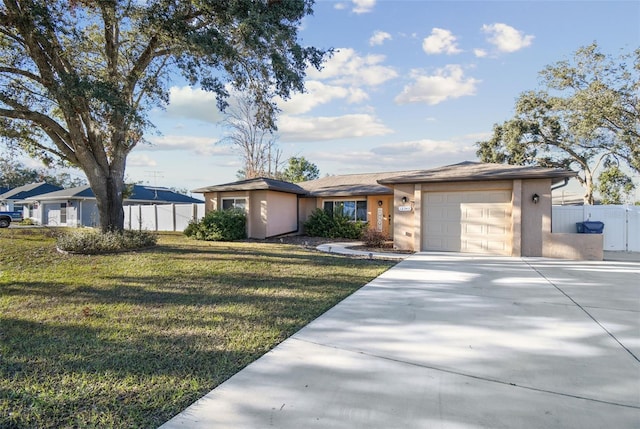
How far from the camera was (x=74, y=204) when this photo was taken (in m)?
26.4

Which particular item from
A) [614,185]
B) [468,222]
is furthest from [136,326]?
[614,185]

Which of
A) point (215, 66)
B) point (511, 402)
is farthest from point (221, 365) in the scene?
point (215, 66)

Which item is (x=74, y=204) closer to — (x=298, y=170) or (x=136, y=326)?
(x=298, y=170)

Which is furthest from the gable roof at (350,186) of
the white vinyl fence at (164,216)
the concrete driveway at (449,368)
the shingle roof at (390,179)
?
the concrete driveway at (449,368)

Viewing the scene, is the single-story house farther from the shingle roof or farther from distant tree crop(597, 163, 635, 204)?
distant tree crop(597, 163, 635, 204)

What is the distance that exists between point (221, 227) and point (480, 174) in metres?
10.4

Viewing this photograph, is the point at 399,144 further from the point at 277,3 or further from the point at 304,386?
the point at 304,386

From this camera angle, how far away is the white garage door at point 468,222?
34.4ft

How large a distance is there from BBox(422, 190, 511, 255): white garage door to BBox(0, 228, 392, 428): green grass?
3925 mm

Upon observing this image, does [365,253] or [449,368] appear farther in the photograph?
[365,253]

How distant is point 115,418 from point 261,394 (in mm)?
1054

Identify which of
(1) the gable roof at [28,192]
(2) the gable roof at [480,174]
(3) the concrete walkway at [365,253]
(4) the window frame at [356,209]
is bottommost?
(3) the concrete walkway at [365,253]

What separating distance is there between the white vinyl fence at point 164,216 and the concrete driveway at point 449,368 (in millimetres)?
16319

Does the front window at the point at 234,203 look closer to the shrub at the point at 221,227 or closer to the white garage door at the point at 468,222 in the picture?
the shrub at the point at 221,227
